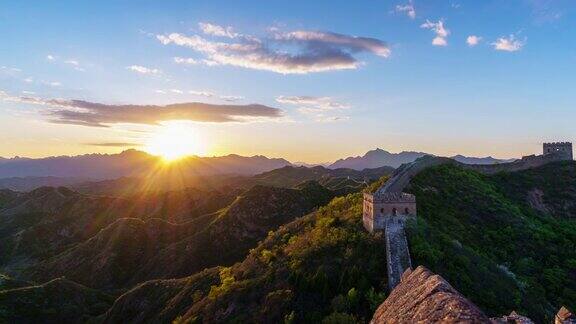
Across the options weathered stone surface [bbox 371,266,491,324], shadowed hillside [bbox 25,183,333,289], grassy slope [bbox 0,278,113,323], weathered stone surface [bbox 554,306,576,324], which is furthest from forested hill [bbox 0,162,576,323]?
shadowed hillside [bbox 25,183,333,289]

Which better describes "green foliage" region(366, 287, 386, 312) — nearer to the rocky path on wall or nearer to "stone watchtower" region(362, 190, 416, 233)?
the rocky path on wall

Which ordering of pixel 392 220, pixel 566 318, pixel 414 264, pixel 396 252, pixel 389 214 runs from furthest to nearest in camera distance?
1. pixel 389 214
2. pixel 392 220
3. pixel 396 252
4. pixel 414 264
5. pixel 566 318

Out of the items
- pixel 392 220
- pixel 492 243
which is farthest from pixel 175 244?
pixel 392 220

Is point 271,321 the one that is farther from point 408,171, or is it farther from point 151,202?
point 151,202

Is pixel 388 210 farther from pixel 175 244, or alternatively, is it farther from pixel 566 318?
pixel 175 244

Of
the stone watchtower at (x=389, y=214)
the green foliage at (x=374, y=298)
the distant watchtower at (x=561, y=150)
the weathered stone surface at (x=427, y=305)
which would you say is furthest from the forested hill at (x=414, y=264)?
the distant watchtower at (x=561, y=150)
